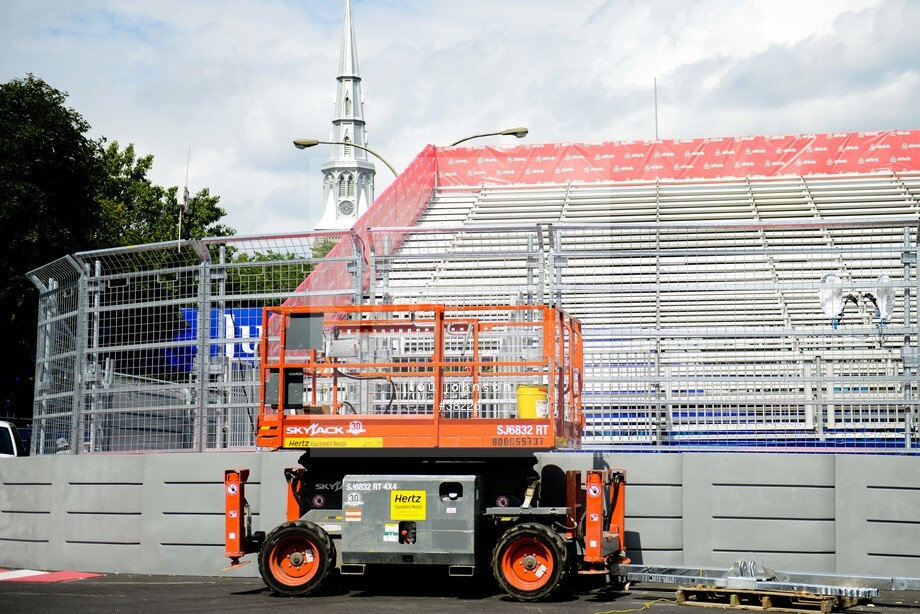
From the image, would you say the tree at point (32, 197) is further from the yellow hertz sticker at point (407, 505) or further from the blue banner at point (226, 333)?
the yellow hertz sticker at point (407, 505)

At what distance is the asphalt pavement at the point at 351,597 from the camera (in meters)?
9.10

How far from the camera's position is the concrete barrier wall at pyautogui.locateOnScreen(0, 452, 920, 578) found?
10.2m

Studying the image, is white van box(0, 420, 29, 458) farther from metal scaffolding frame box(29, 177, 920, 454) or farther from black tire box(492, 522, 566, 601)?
black tire box(492, 522, 566, 601)

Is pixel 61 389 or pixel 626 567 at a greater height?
pixel 61 389

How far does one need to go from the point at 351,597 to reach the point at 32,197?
19.4 m

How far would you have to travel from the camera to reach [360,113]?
471 feet

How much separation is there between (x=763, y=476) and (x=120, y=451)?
6.93 meters

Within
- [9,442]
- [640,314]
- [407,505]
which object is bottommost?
[407,505]

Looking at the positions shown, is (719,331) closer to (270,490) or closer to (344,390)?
(344,390)

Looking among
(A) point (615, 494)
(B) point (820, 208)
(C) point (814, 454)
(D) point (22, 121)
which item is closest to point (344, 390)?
(A) point (615, 494)

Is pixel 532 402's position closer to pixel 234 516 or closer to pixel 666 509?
pixel 666 509

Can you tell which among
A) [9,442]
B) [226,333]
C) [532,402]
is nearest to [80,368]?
[226,333]

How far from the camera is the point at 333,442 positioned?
391 inches

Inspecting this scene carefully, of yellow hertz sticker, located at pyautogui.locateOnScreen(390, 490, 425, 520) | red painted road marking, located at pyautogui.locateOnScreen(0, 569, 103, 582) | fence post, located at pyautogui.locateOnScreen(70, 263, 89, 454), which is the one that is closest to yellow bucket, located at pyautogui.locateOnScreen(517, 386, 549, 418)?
yellow hertz sticker, located at pyautogui.locateOnScreen(390, 490, 425, 520)
